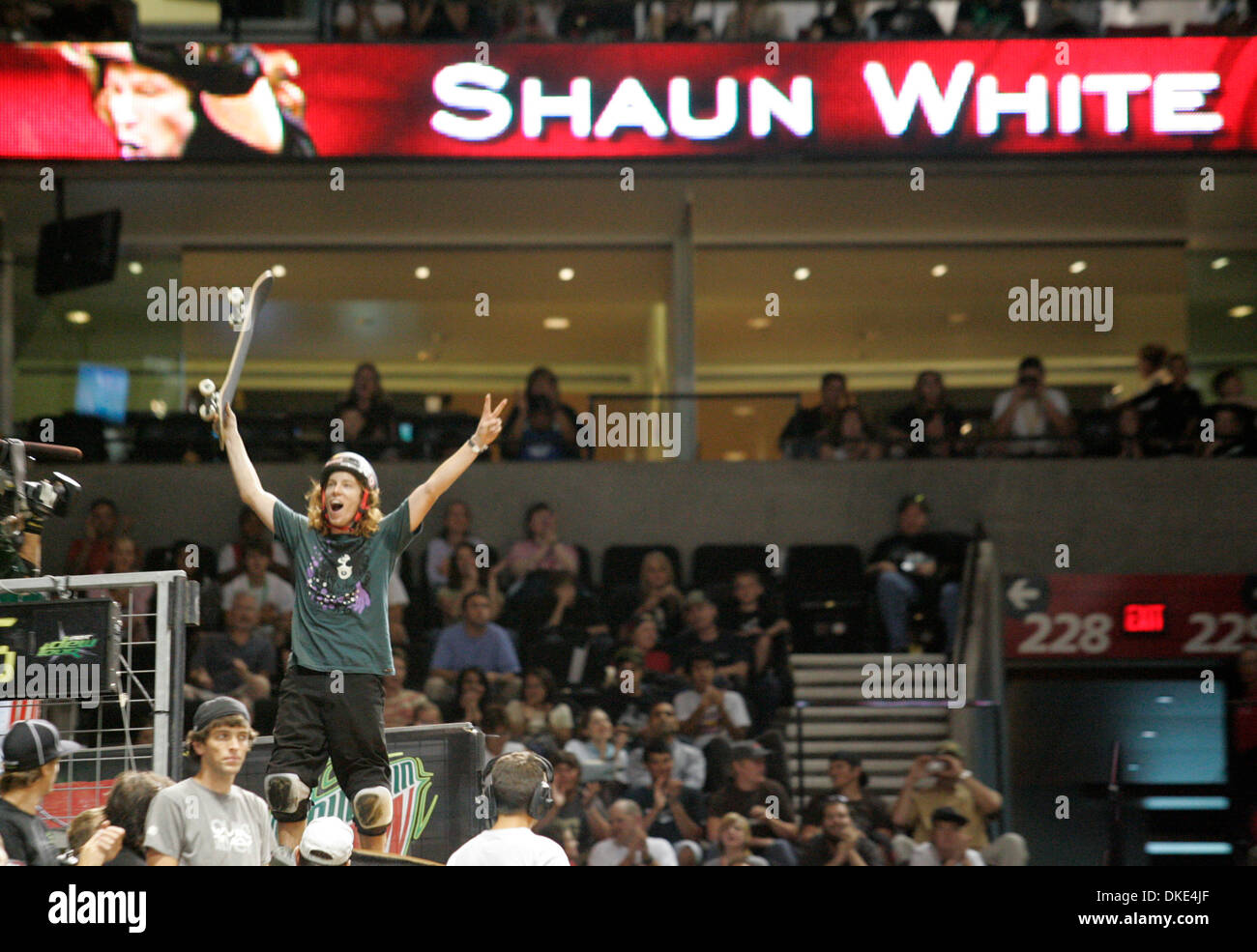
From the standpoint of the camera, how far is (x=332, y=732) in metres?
4.69

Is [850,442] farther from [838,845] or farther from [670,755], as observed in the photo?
[838,845]

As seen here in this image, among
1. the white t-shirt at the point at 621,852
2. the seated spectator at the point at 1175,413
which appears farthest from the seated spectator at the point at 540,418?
the white t-shirt at the point at 621,852

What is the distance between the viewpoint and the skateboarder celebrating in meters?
4.69

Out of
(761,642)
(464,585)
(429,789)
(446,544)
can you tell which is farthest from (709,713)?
(429,789)

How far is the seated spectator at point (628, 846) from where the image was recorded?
8.05m

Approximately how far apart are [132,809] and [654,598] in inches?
278

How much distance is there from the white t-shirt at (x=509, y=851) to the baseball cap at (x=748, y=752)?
14.9 feet

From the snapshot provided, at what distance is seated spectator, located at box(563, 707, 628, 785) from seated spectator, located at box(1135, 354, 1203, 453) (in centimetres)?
598

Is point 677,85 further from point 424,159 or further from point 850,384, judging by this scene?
point 850,384

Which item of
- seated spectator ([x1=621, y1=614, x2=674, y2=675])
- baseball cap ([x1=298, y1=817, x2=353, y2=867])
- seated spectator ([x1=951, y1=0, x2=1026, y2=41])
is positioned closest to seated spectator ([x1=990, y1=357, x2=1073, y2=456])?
seated spectator ([x1=951, y1=0, x2=1026, y2=41])

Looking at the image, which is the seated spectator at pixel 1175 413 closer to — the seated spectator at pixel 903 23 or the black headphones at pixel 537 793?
the seated spectator at pixel 903 23

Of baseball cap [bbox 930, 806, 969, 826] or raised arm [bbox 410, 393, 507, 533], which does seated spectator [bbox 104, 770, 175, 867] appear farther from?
baseball cap [bbox 930, 806, 969, 826]

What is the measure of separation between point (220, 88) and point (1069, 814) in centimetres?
859

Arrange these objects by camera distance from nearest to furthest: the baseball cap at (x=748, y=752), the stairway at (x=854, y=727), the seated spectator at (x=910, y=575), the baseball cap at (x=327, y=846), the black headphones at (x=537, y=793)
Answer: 1. the baseball cap at (x=327, y=846)
2. the black headphones at (x=537, y=793)
3. the baseball cap at (x=748, y=752)
4. the stairway at (x=854, y=727)
5. the seated spectator at (x=910, y=575)
